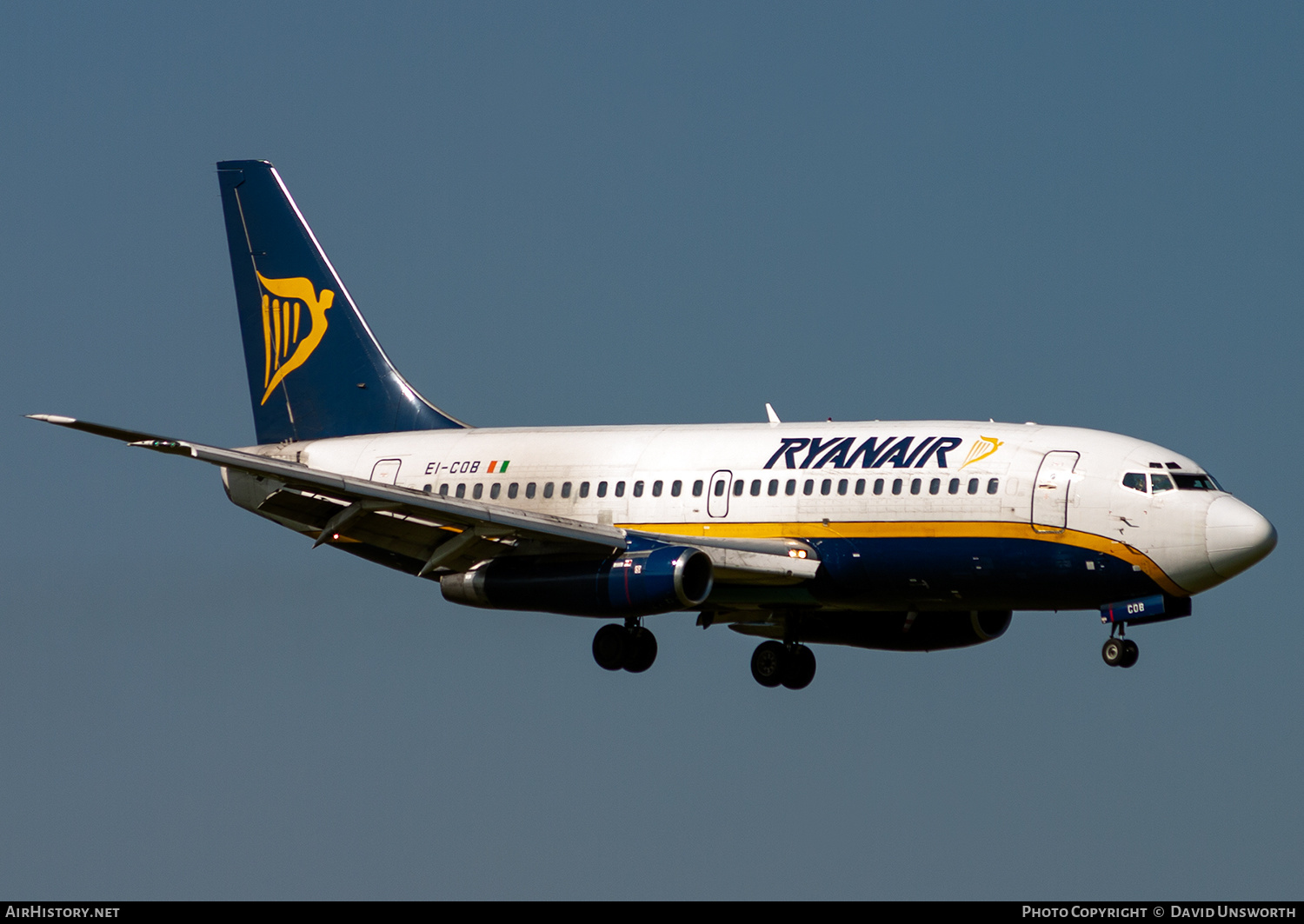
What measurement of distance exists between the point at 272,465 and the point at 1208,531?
64.1 feet

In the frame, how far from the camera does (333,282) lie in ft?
186

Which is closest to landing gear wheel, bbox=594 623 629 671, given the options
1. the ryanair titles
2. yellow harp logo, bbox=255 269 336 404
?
the ryanair titles

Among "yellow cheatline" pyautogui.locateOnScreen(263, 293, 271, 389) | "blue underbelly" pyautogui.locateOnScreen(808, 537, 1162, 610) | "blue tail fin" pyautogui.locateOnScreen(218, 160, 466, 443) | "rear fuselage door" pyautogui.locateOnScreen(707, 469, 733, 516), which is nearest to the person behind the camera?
"blue underbelly" pyautogui.locateOnScreen(808, 537, 1162, 610)

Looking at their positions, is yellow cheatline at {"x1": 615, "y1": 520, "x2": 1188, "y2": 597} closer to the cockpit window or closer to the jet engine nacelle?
the cockpit window

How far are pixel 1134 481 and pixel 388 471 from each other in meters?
19.5

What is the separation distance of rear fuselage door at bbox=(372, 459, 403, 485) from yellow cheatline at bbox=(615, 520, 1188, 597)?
8.04 metres

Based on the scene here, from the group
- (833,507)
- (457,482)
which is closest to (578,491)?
(457,482)

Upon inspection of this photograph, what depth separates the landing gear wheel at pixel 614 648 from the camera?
155 feet

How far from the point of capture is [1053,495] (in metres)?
43.3

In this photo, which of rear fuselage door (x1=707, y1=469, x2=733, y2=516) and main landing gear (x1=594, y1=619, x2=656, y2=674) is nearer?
rear fuselage door (x1=707, y1=469, x2=733, y2=516)

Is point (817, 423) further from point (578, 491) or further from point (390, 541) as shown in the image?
point (390, 541)

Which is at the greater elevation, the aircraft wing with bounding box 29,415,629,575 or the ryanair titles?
the ryanair titles

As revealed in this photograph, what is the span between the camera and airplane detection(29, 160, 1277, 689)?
4306 cm

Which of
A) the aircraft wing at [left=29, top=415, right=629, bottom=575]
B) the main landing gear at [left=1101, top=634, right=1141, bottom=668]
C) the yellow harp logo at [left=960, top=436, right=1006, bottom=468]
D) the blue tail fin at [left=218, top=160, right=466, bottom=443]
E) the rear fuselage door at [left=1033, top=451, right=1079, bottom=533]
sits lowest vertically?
the main landing gear at [left=1101, top=634, right=1141, bottom=668]
